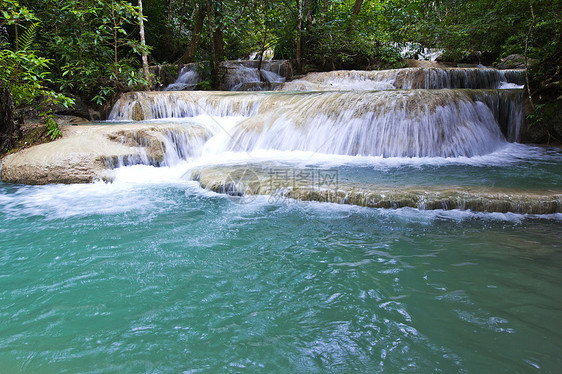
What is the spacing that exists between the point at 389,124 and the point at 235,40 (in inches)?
478

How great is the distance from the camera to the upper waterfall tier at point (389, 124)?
715cm

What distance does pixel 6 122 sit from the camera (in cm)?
721

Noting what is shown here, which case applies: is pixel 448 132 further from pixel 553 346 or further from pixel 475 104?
pixel 553 346

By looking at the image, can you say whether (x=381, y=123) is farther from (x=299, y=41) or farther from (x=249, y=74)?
(x=249, y=74)

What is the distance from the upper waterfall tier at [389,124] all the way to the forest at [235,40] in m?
1.17

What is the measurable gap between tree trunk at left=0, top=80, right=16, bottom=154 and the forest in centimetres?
2

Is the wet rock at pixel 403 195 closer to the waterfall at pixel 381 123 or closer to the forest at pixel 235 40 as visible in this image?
the waterfall at pixel 381 123

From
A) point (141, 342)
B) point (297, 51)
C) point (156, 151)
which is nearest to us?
point (141, 342)

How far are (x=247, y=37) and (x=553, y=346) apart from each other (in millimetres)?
17679

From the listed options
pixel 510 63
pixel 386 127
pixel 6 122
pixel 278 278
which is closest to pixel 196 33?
pixel 6 122

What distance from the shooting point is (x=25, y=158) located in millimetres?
6297

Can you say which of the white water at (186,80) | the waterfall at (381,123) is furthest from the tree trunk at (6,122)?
the white water at (186,80)

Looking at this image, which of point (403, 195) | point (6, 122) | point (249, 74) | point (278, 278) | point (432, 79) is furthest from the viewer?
point (249, 74)

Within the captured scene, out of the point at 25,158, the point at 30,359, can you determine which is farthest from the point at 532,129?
the point at 25,158
